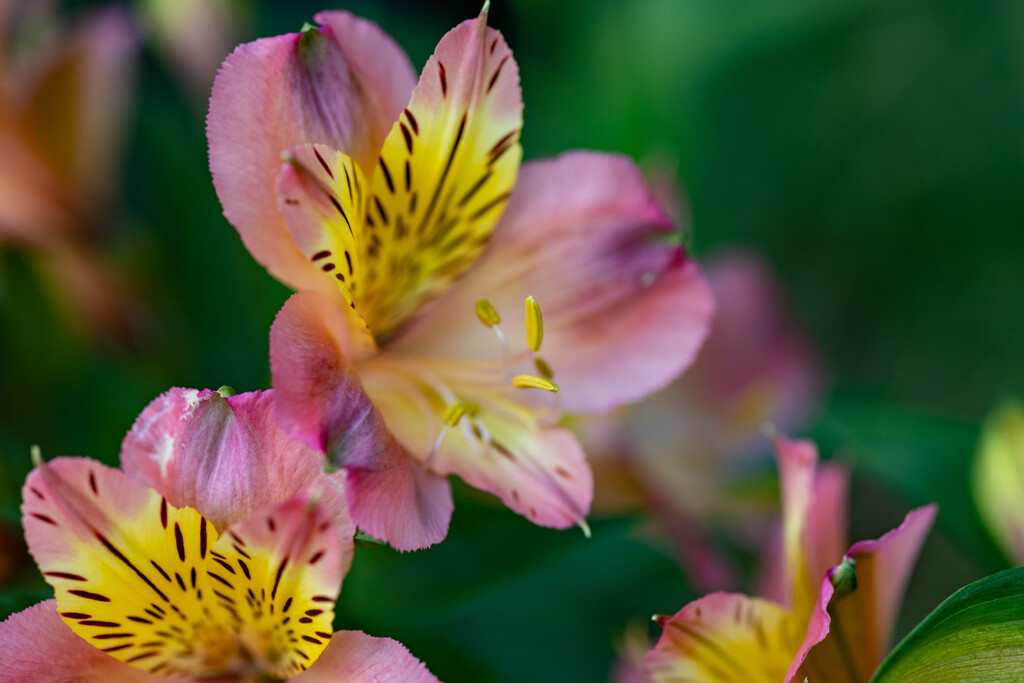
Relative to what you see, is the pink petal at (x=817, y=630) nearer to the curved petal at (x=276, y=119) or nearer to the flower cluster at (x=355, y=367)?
the flower cluster at (x=355, y=367)

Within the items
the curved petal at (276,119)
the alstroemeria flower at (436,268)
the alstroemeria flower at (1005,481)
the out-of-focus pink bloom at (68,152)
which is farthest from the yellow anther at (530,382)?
the out-of-focus pink bloom at (68,152)

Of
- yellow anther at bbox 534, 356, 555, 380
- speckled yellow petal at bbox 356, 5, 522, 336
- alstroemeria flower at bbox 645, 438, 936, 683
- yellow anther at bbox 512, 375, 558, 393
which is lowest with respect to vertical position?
alstroemeria flower at bbox 645, 438, 936, 683

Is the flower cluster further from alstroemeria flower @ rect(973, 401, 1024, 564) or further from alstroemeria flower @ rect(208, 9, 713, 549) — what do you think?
alstroemeria flower @ rect(973, 401, 1024, 564)

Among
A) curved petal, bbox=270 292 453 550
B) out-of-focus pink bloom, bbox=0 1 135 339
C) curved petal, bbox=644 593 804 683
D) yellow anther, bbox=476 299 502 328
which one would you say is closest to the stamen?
yellow anther, bbox=476 299 502 328

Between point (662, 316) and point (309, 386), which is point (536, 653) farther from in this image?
point (309, 386)

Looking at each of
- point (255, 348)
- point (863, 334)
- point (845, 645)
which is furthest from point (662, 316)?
point (863, 334)

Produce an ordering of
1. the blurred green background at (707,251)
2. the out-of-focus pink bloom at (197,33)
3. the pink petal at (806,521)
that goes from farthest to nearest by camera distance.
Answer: the out-of-focus pink bloom at (197,33)
the blurred green background at (707,251)
the pink petal at (806,521)
